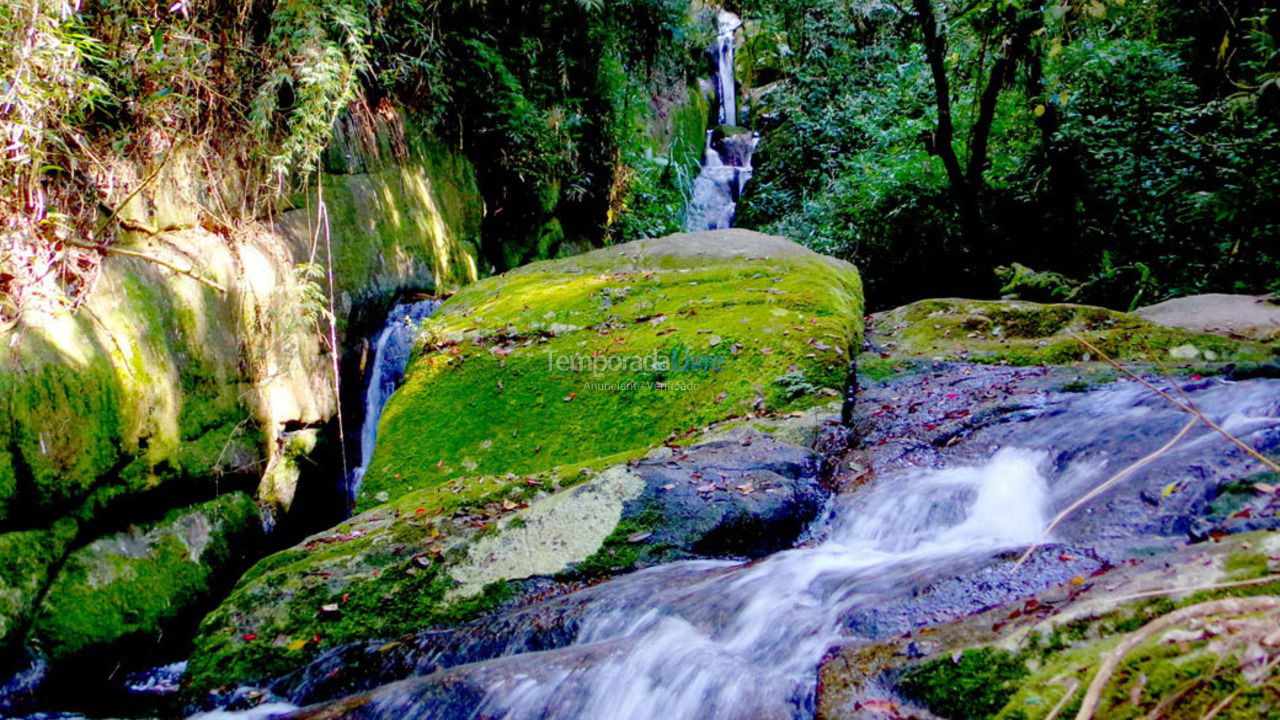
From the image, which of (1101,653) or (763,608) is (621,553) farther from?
(1101,653)

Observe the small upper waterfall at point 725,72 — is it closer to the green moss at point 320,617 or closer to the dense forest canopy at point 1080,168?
the dense forest canopy at point 1080,168

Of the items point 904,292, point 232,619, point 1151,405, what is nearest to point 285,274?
point 232,619

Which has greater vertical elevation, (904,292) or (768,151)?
(768,151)

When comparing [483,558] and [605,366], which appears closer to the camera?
[483,558]

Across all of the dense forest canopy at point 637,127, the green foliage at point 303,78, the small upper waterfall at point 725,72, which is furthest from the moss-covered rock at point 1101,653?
the small upper waterfall at point 725,72

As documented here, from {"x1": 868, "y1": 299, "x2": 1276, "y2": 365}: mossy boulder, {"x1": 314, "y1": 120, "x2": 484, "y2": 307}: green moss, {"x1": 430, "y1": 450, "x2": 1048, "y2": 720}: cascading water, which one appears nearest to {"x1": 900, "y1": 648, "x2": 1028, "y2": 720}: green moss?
{"x1": 430, "y1": 450, "x2": 1048, "y2": 720}: cascading water

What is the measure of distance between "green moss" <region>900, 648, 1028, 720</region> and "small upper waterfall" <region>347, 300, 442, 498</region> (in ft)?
18.3

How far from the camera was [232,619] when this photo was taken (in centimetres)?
315

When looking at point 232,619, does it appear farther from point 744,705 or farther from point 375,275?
point 375,275

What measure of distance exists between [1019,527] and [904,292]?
750 cm

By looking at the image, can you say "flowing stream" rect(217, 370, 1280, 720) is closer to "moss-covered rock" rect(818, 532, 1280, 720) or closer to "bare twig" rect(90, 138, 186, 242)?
"moss-covered rock" rect(818, 532, 1280, 720)

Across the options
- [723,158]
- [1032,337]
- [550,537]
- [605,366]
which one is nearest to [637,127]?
[723,158]

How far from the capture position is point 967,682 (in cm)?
182

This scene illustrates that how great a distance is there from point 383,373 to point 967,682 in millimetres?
6349
